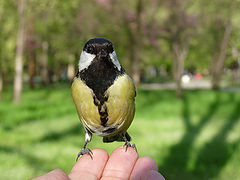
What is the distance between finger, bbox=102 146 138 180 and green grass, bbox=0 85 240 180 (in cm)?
396

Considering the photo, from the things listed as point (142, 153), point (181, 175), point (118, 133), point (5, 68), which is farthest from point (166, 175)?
point (5, 68)

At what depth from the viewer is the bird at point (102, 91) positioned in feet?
5.40

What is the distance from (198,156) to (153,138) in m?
1.59

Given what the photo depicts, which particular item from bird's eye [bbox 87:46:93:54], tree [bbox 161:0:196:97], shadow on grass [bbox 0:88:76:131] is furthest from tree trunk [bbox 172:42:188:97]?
A: bird's eye [bbox 87:46:93:54]

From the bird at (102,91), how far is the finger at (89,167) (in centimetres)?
64

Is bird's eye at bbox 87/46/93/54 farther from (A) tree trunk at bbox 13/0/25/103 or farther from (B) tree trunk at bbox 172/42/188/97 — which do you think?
(B) tree trunk at bbox 172/42/188/97

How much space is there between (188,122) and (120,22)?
924 centimetres

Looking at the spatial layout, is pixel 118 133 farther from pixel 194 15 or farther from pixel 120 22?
pixel 194 15

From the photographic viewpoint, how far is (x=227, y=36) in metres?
18.3

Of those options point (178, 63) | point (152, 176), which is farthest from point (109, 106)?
point (178, 63)

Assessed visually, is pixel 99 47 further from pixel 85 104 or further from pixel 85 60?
pixel 85 104

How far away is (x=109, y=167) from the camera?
8.34ft

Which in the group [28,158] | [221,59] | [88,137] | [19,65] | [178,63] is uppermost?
[88,137]

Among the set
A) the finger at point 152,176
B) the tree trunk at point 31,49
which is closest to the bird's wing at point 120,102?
the finger at point 152,176
